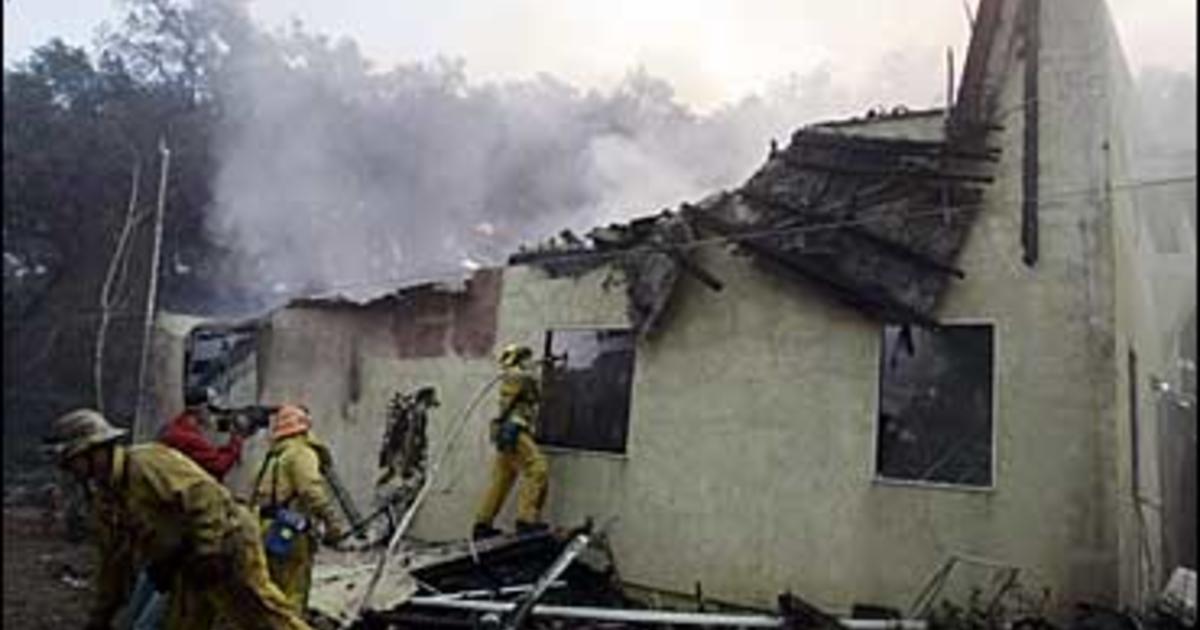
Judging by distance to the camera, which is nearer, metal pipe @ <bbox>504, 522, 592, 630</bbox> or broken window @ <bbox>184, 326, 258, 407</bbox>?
metal pipe @ <bbox>504, 522, 592, 630</bbox>

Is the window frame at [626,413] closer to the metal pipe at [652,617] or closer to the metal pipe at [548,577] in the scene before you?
the metal pipe at [548,577]

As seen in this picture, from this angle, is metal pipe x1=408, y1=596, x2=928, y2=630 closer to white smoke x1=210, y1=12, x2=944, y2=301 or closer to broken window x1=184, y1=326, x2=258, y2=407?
broken window x1=184, y1=326, x2=258, y2=407

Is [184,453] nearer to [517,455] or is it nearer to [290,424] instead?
[290,424]

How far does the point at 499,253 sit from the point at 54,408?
30.4ft

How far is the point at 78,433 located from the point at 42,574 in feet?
2.09

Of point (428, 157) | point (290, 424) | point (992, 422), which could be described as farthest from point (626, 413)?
point (428, 157)

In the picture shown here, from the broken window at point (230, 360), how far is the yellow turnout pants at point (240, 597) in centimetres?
542

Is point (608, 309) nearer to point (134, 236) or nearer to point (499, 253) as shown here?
point (134, 236)

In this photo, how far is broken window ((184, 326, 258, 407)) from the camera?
9.95m

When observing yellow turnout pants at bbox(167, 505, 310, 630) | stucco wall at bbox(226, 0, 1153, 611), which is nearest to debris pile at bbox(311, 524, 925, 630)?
stucco wall at bbox(226, 0, 1153, 611)

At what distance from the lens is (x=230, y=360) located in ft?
34.5

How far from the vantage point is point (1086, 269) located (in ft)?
21.7

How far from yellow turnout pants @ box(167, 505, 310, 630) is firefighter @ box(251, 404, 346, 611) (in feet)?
3.18

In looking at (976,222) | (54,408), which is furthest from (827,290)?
(54,408)
